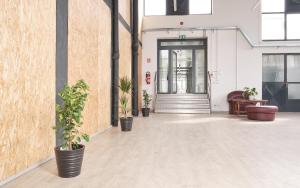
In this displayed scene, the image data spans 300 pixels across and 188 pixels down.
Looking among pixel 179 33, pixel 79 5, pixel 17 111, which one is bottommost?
pixel 17 111

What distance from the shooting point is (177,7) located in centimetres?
1259

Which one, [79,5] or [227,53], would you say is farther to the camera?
[227,53]

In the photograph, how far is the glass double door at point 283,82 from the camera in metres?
12.1

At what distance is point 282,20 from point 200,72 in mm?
4191

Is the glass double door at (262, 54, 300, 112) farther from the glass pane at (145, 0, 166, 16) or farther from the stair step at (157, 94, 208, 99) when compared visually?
the glass pane at (145, 0, 166, 16)

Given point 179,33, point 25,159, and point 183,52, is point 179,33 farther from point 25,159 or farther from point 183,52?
point 25,159

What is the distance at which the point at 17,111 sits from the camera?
297cm

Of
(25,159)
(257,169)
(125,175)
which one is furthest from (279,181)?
(25,159)

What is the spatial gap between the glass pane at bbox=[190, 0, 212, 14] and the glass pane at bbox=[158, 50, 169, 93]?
2222 millimetres

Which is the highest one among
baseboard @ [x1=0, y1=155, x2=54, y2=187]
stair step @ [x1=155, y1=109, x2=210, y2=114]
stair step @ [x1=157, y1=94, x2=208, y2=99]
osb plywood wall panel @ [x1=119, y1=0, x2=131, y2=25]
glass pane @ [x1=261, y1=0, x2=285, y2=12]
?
glass pane @ [x1=261, y1=0, x2=285, y2=12]

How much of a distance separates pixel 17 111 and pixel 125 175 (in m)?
1.37

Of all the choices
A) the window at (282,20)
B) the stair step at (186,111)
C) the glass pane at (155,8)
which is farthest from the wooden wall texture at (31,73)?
the window at (282,20)

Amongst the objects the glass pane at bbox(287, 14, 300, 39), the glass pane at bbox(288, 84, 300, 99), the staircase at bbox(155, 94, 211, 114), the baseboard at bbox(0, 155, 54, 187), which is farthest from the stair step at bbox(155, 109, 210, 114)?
the baseboard at bbox(0, 155, 54, 187)

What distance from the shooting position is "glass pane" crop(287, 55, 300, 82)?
1205 centimetres
